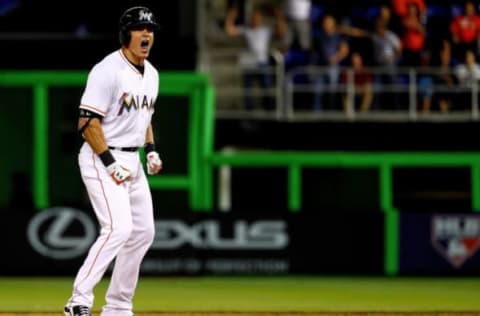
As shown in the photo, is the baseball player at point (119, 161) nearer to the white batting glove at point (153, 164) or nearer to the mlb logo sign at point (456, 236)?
the white batting glove at point (153, 164)

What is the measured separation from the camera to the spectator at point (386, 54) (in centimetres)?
2025

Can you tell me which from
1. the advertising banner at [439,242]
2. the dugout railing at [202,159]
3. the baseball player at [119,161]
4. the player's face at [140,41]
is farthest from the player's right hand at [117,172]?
the advertising banner at [439,242]

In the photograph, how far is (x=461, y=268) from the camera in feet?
56.2

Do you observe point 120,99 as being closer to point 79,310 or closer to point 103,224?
point 103,224

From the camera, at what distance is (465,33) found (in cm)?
2016

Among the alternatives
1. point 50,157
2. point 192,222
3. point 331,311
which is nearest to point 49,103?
point 50,157

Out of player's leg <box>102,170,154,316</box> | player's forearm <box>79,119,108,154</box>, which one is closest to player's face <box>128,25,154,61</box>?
player's forearm <box>79,119,108,154</box>

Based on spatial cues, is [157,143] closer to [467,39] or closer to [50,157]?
[50,157]

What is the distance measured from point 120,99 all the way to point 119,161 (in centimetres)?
43

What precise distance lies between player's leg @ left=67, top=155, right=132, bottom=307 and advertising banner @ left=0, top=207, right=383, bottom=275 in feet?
23.3

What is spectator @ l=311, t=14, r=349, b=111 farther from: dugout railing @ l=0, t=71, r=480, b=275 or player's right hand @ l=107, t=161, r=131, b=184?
player's right hand @ l=107, t=161, r=131, b=184

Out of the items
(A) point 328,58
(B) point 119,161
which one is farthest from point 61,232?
(B) point 119,161

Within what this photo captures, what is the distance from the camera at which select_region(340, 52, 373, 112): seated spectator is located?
1986 cm

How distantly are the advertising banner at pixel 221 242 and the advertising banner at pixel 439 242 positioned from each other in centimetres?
34
